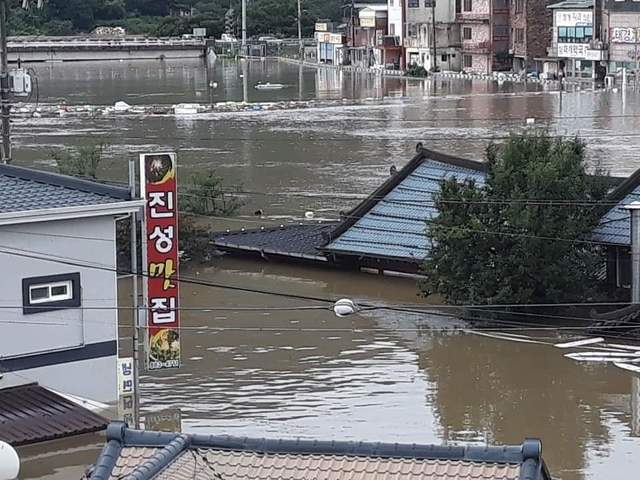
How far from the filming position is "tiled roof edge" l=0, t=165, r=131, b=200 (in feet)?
45.3

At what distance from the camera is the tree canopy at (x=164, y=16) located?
112 meters

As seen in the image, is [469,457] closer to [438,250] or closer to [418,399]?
[418,399]

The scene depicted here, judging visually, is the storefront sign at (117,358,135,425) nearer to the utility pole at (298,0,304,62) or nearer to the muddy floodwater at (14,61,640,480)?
the muddy floodwater at (14,61,640,480)

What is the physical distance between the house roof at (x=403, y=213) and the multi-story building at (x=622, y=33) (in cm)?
3942

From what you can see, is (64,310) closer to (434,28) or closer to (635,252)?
(635,252)

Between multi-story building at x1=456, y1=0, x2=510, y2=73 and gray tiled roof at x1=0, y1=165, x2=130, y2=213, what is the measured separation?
58.8 meters

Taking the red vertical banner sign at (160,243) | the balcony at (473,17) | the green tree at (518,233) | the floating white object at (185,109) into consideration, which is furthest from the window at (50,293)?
the balcony at (473,17)

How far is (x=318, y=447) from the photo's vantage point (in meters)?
6.34

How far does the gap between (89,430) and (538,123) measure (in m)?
33.0

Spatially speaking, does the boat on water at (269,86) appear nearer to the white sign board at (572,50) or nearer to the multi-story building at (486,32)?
the multi-story building at (486,32)

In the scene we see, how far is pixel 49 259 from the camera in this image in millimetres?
13367

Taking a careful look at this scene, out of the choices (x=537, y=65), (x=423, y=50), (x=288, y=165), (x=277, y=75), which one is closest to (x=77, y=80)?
(x=277, y=75)

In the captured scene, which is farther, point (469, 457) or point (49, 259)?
Result: point (49, 259)

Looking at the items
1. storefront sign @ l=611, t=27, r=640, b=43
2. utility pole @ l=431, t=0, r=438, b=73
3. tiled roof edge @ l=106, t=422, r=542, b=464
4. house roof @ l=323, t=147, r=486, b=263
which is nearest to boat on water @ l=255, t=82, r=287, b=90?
utility pole @ l=431, t=0, r=438, b=73
